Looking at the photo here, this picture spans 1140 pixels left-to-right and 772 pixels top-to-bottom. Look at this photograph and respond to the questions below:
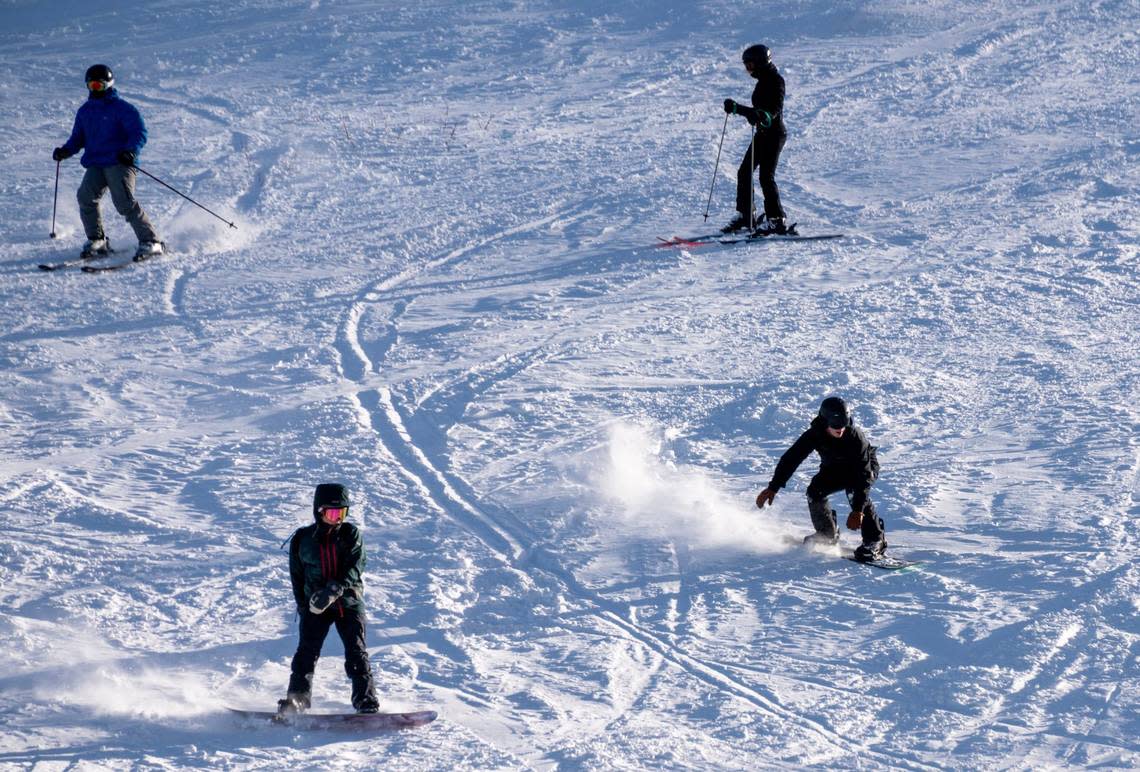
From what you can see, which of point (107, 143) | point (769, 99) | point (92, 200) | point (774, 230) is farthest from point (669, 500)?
point (92, 200)

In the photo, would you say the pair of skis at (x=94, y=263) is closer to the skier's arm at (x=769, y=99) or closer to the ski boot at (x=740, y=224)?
the ski boot at (x=740, y=224)

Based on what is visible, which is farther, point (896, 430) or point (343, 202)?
point (343, 202)

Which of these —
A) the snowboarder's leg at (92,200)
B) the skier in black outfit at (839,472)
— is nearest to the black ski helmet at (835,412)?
the skier in black outfit at (839,472)

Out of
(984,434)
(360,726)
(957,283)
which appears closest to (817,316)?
(957,283)

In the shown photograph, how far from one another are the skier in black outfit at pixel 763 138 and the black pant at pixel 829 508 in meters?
4.53

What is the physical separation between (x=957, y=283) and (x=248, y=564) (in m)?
6.89

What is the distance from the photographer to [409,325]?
37.3 feet

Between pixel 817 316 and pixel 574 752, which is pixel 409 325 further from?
pixel 574 752

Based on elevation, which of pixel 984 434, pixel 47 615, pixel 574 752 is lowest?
Result: pixel 574 752

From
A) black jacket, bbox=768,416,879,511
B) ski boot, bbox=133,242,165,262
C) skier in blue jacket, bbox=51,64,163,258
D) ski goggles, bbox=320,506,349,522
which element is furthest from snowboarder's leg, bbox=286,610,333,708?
ski boot, bbox=133,242,165,262

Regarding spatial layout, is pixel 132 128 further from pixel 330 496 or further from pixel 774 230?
pixel 330 496

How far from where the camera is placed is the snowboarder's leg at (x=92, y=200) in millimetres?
12195

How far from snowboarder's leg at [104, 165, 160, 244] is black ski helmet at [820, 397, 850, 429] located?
7271 millimetres

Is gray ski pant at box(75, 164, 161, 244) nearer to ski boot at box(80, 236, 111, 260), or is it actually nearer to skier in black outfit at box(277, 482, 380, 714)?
ski boot at box(80, 236, 111, 260)
